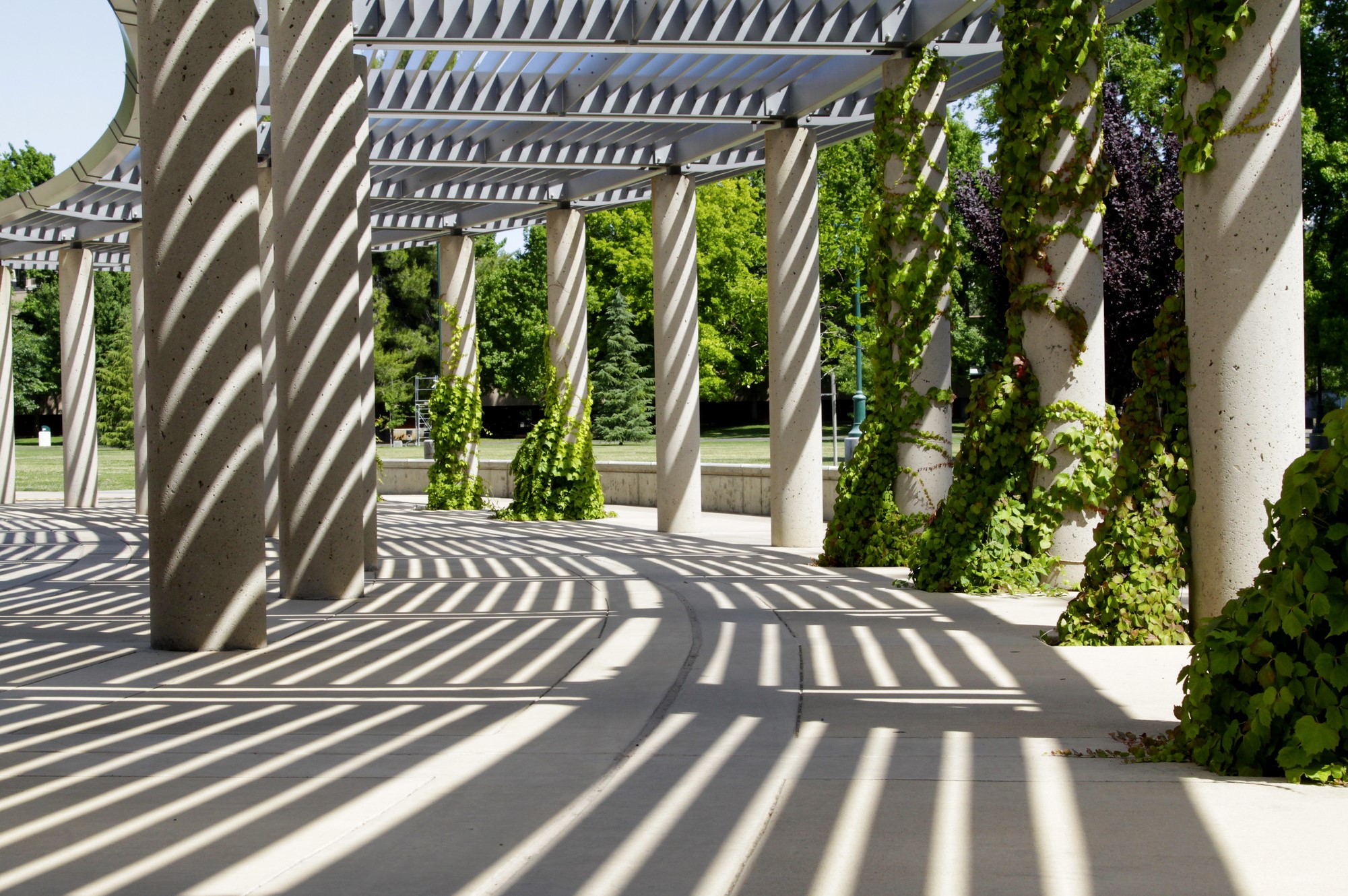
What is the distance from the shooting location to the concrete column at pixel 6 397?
2588cm

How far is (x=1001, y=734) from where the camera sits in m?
5.20

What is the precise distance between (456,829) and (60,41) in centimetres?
1420

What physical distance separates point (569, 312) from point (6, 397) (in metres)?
12.4

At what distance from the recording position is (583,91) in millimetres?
15078

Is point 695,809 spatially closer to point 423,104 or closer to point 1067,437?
point 1067,437

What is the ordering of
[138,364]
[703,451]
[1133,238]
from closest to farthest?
[138,364], [1133,238], [703,451]

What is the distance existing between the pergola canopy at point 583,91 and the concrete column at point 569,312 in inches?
30.8

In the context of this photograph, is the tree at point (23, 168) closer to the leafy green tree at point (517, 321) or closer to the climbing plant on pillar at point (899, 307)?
the leafy green tree at point (517, 321)

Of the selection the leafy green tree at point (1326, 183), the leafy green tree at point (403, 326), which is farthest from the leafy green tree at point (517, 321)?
the leafy green tree at point (1326, 183)

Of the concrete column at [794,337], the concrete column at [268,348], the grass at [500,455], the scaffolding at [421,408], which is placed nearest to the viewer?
the concrete column at [794,337]

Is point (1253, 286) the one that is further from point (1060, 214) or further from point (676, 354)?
point (676, 354)

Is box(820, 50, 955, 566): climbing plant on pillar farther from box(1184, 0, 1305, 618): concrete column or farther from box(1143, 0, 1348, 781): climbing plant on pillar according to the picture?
box(1143, 0, 1348, 781): climbing plant on pillar

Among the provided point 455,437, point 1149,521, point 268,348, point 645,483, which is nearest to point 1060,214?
point 1149,521

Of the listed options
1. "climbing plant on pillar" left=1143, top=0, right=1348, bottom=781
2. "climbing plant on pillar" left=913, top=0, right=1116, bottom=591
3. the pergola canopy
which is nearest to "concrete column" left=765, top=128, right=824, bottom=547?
the pergola canopy
